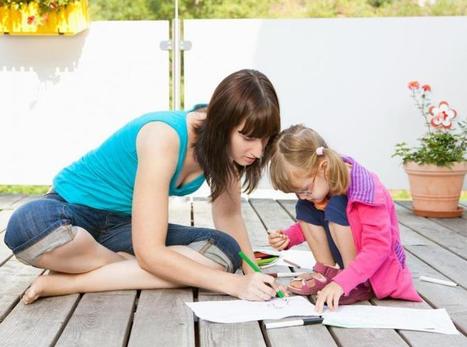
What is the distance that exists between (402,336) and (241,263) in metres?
0.72

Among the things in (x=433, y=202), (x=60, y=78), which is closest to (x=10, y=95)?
(x=60, y=78)

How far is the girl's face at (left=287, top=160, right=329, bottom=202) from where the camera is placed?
2166 millimetres

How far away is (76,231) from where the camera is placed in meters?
2.31

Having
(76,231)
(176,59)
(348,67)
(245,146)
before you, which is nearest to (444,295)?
(245,146)

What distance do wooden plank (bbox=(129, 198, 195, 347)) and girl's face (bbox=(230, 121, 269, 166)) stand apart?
44cm

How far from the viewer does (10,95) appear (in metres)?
4.94

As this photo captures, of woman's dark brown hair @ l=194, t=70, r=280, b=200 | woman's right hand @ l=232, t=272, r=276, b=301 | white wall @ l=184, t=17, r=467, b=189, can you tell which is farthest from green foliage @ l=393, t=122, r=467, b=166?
woman's right hand @ l=232, t=272, r=276, b=301

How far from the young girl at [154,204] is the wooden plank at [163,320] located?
54 mm

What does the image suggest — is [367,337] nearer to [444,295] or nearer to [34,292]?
[444,295]

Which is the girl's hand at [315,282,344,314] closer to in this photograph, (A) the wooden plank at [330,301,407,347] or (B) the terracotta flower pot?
(A) the wooden plank at [330,301,407,347]

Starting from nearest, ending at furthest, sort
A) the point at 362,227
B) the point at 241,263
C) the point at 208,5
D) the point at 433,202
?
the point at 362,227, the point at 241,263, the point at 433,202, the point at 208,5

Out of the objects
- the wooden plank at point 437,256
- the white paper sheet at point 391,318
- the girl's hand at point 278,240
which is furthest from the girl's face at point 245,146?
the wooden plank at point 437,256

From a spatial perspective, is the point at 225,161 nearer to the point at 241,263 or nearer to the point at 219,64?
the point at 241,263

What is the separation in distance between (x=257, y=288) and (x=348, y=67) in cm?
291
